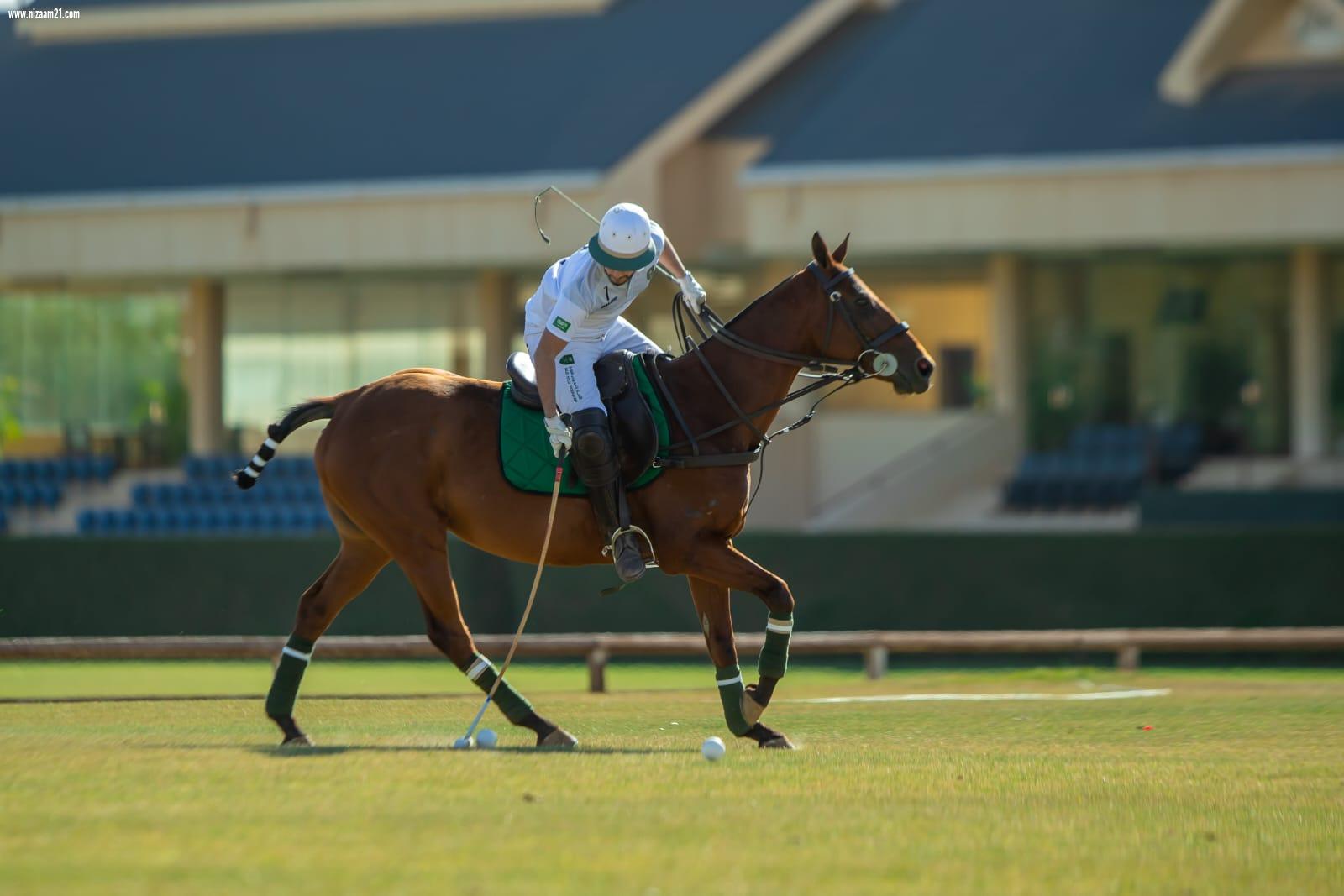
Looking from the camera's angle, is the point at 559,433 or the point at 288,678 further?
the point at 288,678

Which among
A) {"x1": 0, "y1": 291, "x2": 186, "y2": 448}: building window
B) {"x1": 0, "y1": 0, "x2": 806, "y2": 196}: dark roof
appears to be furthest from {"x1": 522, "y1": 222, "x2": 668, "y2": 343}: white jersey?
{"x1": 0, "y1": 291, "x2": 186, "y2": 448}: building window

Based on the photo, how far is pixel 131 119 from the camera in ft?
117

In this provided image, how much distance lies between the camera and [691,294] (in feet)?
32.6

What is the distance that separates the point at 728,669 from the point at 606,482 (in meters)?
1.05

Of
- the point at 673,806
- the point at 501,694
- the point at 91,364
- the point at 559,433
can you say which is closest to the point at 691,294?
the point at 559,433

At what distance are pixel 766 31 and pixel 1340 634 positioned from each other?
2012cm

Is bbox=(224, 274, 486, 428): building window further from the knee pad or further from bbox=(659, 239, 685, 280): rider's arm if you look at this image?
the knee pad

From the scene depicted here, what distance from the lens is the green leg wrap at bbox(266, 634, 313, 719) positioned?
9.55 metres

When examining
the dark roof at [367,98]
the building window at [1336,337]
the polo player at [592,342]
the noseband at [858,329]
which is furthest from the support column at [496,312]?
the noseband at [858,329]

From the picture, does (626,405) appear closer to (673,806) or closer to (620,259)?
(620,259)

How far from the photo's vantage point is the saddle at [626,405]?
30.8 ft

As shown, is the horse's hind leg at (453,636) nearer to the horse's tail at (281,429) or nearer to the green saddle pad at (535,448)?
the green saddle pad at (535,448)

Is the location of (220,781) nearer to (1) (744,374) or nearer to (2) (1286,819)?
(1) (744,374)

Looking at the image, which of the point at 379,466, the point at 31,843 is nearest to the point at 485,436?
the point at 379,466
